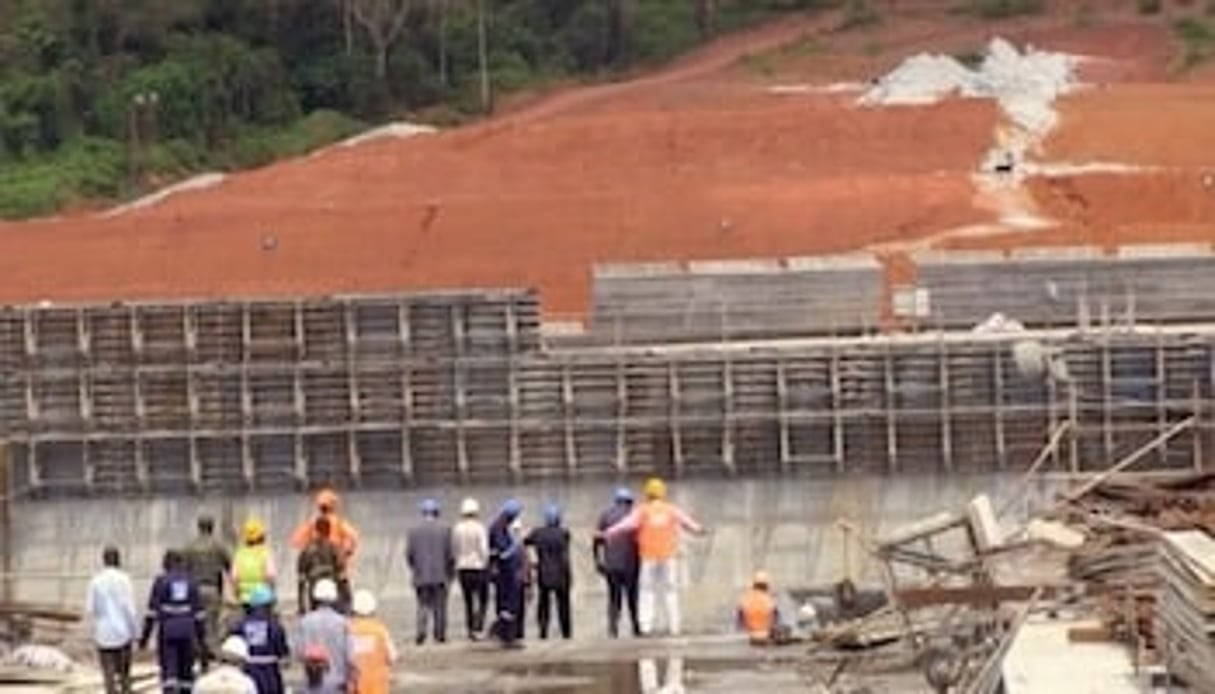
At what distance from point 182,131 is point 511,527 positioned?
150 ft

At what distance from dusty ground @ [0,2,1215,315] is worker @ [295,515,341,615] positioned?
19.3 metres

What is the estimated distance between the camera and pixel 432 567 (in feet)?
83.9

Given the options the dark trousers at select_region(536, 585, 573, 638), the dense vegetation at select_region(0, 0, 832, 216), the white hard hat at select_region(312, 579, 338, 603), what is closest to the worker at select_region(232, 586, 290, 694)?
the white hard hat at select_region(312, 579, 338, 603)

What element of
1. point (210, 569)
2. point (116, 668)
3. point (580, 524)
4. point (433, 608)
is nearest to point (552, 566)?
point (433, 608)

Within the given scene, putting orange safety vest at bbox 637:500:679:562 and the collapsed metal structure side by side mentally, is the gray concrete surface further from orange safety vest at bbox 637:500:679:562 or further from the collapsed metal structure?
orange safety vest at bbox 637:500:679:562

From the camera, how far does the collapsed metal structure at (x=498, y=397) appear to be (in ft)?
104

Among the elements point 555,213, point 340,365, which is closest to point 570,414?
point 340,365

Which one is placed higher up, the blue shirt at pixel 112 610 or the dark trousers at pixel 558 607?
the blue shirt at pixel 112 610

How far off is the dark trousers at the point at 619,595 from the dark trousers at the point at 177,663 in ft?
18.8

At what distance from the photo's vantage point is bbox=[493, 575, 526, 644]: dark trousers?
81.8ft

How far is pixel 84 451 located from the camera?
32.7 m

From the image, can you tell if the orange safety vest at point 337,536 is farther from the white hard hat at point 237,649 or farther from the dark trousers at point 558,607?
A: the white hard hat at point 237,649

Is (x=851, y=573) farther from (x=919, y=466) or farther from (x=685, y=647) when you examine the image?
(x=685, y=647)

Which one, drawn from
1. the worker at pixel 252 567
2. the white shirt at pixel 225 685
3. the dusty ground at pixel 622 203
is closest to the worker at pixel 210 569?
the worker at pixel 252 567
